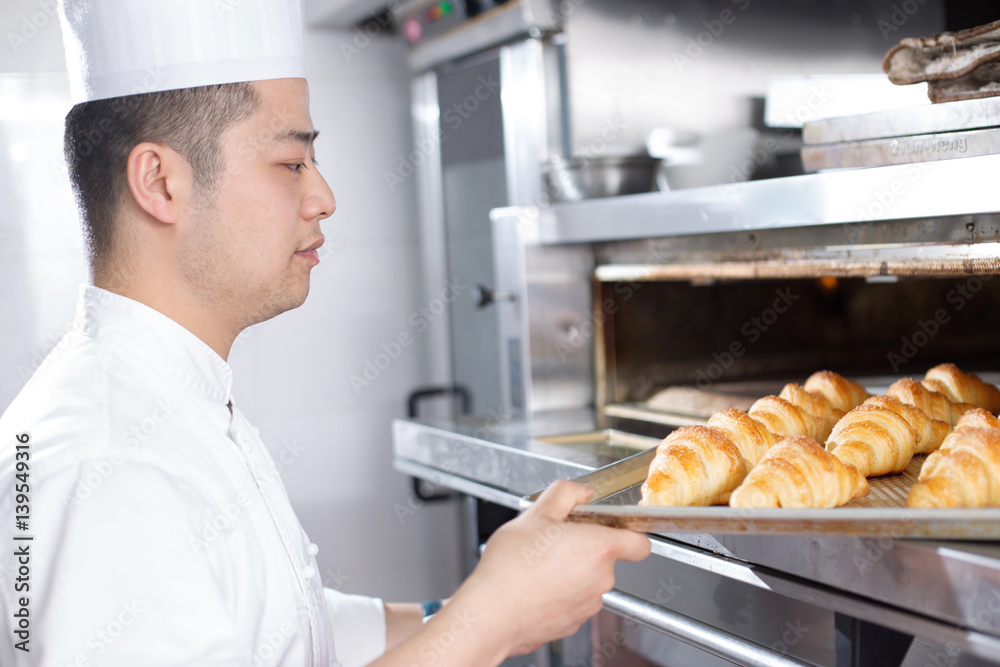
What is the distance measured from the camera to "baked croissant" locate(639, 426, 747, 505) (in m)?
0.95

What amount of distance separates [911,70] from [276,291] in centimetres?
84

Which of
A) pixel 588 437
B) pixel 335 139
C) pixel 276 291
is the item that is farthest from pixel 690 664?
pixel 335 139

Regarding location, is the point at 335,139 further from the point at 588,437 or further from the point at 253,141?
the point at 253,141

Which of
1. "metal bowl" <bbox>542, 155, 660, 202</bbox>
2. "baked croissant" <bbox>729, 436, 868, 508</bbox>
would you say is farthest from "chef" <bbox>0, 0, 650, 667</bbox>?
"metal bowl" <bbox>542, 155, 660, 202</bbox>

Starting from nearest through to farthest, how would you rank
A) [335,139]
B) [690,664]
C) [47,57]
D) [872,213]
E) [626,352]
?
[872,213]
[690,664]
[626,352]
[47,57]
[335,139]

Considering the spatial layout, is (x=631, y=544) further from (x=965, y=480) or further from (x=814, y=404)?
(x=814, y=404)

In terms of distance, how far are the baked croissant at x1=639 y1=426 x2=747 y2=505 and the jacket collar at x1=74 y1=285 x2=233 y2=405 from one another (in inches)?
19.9

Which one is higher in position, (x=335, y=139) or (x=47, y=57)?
(x=47, y=57)

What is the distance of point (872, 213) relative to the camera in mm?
1187

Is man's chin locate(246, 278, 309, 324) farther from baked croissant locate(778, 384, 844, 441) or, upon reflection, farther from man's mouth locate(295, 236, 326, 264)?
baked croissant locate(778, 384, 844, 441)

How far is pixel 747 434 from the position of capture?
1.07m

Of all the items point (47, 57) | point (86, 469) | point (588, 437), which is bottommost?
point (588, 437)

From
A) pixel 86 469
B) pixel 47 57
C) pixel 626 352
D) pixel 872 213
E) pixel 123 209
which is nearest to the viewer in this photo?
pixel 86 469

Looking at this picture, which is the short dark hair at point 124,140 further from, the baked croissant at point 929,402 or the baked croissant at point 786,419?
the baked croissant at point 929,402
